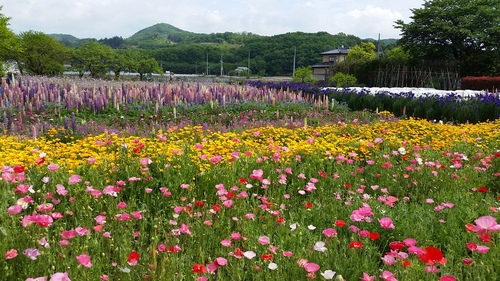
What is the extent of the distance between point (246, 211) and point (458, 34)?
114 feet

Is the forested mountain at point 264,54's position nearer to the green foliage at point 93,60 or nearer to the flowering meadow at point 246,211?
the green foliage at point 93,60

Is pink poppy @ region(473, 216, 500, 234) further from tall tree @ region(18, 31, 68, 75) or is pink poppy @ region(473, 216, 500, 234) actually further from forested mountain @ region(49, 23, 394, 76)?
forested mountain @ region(49, 23, 394, 76)

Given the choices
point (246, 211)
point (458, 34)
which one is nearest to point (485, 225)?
point (246, 211)

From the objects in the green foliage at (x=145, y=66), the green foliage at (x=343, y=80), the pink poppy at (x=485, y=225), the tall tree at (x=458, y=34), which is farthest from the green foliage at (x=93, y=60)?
the pink poppy at (x=485, y=225)

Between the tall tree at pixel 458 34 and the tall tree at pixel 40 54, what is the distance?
28963 mm

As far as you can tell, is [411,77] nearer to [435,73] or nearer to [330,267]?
[435,73]

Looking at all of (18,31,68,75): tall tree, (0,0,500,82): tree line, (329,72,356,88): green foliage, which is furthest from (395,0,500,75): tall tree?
(18,31,68,75): tall tree

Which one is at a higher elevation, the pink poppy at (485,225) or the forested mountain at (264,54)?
the forested mountain at (264,54)

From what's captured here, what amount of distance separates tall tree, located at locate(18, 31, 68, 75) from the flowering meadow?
2749 centimetres

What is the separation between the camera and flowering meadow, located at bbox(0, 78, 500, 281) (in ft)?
7.91

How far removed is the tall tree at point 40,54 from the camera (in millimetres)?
31339

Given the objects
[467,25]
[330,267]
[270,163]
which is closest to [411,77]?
[467,25]

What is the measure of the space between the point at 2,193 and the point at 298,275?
2364 mm

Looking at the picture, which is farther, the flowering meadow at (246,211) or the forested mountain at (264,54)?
the forested mountain at (264,54)
